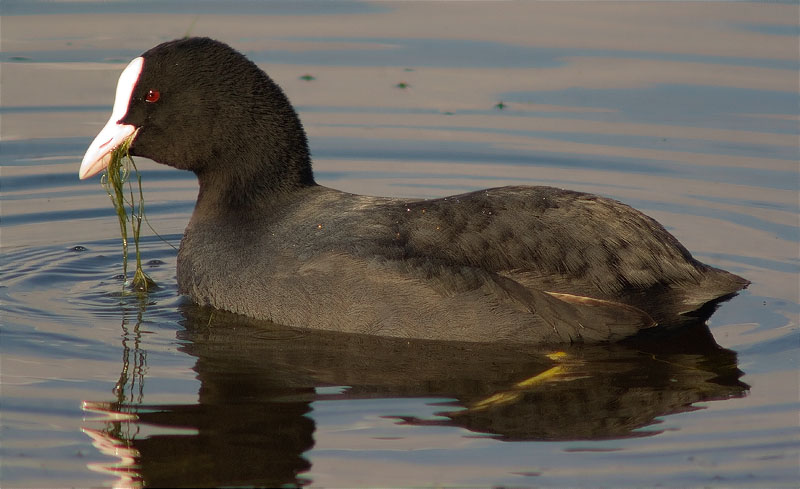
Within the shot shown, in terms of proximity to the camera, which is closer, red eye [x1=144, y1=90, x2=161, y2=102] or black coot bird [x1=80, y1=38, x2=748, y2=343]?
black coot bird [x1=80, y1=38, x2=748, y2=343]

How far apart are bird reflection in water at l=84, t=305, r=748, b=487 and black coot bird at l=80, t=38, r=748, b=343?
0.40ft

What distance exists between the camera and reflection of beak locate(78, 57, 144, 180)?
23.3ft

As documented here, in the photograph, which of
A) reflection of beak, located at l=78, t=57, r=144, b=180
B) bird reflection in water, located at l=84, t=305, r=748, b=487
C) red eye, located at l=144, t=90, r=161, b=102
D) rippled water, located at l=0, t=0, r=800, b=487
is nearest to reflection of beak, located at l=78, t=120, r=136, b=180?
reflection of beak, located at l=78, t=57, r=144, b=180

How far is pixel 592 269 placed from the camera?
6395mm

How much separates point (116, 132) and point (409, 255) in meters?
2.00

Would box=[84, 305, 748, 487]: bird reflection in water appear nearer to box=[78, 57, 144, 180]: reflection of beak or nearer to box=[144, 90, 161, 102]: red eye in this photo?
box=[78, 57, 144, 180]: reflection of beak

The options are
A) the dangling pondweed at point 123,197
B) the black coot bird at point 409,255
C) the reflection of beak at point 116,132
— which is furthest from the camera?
the dangling pondweed at point 123,197

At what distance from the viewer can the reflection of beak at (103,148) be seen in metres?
7.11

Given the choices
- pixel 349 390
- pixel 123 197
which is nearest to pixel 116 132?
pixel 123 197

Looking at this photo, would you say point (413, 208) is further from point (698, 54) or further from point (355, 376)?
point (698, 54)

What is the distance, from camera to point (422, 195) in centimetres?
942

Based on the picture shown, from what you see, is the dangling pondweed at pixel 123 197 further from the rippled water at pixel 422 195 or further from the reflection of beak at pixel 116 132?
the rippled water at pixel 422 195


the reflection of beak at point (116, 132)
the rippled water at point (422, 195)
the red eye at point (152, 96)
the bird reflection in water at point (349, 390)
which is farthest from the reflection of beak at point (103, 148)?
the bird reflection in water at point (349, 390)

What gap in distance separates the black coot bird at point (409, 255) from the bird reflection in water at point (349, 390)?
0.12 meters
